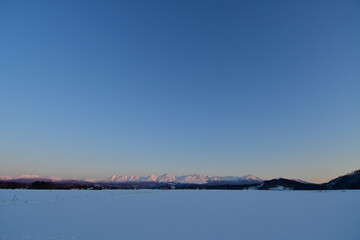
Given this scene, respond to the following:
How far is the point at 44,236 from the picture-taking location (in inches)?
420

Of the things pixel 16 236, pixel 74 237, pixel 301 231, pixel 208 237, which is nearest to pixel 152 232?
pixel 208 237

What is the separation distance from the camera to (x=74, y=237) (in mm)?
10562

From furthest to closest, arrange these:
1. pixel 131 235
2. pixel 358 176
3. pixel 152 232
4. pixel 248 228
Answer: pixel 358 176 < pixel 248 228 < pixel 152 232 < pixel 131 235

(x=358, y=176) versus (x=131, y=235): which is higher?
(x=358, y=176)

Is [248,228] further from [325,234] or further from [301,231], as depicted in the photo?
[325,234]

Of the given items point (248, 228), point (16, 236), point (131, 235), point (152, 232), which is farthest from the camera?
point (248, 228)

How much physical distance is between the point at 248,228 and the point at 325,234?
3.86m

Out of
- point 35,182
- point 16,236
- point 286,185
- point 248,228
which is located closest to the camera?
point 16,236

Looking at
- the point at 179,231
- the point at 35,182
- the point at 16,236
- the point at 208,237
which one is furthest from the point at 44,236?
the point at 35,182

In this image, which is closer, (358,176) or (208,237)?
(208,237)

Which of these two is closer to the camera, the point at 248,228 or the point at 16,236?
the point at 16,236

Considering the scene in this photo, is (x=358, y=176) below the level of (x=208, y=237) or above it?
above

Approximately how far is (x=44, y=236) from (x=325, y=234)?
46.0 feet

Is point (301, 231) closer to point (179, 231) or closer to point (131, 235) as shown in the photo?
point (179, 231)
